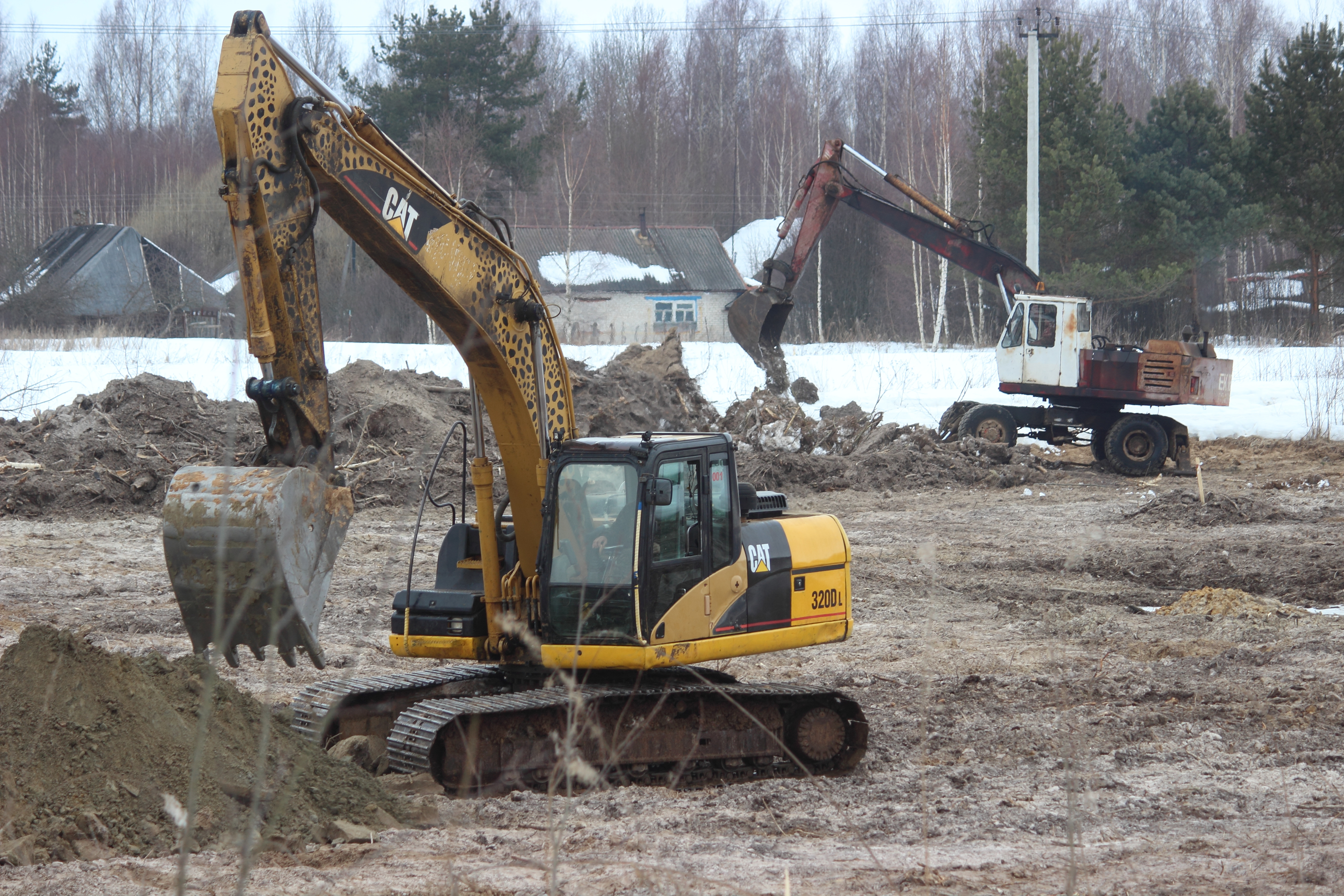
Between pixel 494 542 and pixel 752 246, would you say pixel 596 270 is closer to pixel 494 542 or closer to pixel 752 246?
pixel 752 246

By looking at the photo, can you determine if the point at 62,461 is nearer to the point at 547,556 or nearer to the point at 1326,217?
the point at 547,556

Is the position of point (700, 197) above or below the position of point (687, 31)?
below

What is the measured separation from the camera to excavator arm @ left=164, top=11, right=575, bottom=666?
478cm

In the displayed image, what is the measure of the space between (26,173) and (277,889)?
5429 cm

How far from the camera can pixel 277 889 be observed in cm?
402

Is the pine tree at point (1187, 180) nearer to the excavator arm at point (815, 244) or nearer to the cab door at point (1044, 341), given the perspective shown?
the excavator arm at point (815, 244)

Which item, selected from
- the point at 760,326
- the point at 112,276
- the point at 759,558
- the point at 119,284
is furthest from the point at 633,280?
the point at 759,558

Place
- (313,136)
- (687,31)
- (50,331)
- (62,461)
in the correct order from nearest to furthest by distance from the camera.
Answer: (313,136) → (62,461) → (50,331) → (687,31)

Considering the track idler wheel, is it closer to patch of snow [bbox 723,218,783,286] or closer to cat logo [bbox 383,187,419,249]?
cat logo [bbox 383,187,419,249]

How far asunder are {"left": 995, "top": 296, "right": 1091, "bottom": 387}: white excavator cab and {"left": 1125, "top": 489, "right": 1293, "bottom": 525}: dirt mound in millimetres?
4293

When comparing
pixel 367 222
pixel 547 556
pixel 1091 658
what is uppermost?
pixel 367 222

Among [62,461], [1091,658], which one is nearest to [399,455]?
[62,461]

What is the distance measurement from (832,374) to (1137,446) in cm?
861

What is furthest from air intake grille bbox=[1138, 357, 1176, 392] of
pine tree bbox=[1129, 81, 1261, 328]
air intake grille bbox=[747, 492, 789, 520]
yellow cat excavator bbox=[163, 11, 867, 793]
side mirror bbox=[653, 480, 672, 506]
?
pine tree bbox=[1129, 81, 1261, 328]
